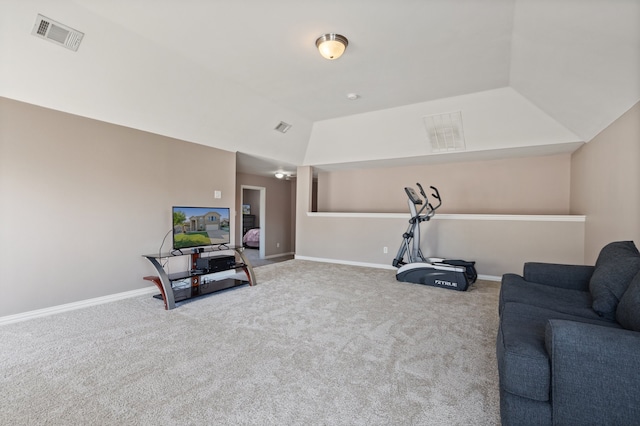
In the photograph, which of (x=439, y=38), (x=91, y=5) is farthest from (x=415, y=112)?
(x=91, y=5)

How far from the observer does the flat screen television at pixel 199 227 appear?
12.7 ft

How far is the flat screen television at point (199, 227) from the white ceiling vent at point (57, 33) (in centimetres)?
192

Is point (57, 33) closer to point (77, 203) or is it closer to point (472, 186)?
point (77, 203)

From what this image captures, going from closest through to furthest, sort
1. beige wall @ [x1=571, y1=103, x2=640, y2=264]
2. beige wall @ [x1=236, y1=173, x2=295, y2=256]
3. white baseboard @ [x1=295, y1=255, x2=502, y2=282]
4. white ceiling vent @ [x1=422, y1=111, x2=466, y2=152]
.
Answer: beige wall @ [x1=571, y1=103, x2=640, y2=264] < white ceiling vent @ [x1=422, y1=111, x2=466, y2=152] < white baseboard @ [x1=295, y1=255, x2=502, y2=282] < beige wall @ [x1=236, y1=173, x2=295, y2=256]

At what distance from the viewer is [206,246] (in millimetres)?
4195

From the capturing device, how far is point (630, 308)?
5.01ft

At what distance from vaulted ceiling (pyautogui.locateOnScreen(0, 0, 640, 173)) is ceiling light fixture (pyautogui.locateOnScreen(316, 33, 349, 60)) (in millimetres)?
83

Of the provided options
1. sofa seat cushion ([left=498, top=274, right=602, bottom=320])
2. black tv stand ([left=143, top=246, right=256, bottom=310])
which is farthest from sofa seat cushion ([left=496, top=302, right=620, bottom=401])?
black tv stand ([left=143, top=246, right=256, bottom=310])

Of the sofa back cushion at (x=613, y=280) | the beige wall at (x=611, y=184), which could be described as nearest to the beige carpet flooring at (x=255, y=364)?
the sofa back cushion at (x=613, y=280)

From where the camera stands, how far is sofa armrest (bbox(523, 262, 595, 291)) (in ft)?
8.09

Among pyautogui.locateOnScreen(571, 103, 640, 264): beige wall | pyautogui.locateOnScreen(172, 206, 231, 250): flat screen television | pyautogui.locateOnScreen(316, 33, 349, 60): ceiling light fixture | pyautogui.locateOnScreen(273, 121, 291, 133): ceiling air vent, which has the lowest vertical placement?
pyautogui.locateOnScreen(172, 206, 231, 250): flat screen television

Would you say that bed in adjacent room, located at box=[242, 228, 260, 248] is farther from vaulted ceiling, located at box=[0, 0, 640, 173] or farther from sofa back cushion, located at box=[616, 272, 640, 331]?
sofa back cushion, located at box=[616, 272, 640, 331]

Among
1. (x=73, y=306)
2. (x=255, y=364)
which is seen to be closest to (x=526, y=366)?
(x=255, y=364)

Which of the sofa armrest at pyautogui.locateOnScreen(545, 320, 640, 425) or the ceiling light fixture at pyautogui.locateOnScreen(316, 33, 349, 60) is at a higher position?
the ceiling light fixture at pyautogui.locateOnScreen(316, 33, 349, 60)
